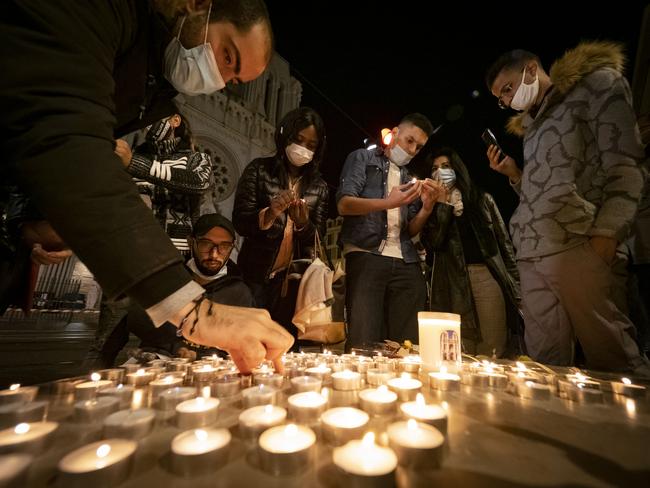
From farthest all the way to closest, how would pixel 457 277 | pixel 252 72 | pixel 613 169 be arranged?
pixel 457 277 → pixel 613 169 → pixel 252 72

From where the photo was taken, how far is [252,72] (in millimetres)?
1591

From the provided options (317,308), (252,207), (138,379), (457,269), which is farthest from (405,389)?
(457,269)

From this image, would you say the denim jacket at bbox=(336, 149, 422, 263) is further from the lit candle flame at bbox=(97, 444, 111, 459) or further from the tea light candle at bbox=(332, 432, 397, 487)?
the lit candle flame at bbox=(97, 444, 111, 459)

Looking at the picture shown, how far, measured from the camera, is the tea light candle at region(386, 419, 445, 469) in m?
0.44

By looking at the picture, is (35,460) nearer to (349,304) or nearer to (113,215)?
(113,215)

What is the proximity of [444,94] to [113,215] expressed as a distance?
6.76m

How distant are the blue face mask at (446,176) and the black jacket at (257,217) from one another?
149 centimetres

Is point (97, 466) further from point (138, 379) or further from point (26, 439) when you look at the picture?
point (138, 379)

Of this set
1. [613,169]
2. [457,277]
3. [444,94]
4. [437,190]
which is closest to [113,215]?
[437,190]

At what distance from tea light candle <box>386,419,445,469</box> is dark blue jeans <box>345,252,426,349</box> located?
1.93 meters

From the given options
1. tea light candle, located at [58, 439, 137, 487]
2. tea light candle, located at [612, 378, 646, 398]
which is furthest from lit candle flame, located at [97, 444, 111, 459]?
tea light candle, located at [612, 378, 646, 398]

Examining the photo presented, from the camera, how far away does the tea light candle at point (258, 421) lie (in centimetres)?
54

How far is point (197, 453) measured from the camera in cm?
42

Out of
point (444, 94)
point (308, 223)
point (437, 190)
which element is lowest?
point (308, 223)
